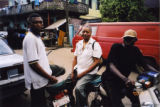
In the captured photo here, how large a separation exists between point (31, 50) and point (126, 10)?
13.1 metres

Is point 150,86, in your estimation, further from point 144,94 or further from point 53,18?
point 53,18

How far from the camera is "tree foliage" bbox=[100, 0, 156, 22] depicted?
13.2m

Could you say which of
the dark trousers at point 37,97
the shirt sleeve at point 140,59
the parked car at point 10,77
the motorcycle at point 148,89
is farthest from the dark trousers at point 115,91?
the parked car at point 10,77

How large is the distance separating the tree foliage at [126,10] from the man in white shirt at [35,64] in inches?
499

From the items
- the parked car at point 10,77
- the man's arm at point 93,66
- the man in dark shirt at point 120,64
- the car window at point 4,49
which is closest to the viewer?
the man in dark shirt at point 120,64

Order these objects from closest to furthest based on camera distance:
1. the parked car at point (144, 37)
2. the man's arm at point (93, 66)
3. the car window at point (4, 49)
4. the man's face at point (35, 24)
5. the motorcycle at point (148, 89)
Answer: the motorcycle at point (148, 89), the man's face at point (35, 24), the man's arm at point (93, 66), the car window at point (4, 49), the parked car at point (144, 37)

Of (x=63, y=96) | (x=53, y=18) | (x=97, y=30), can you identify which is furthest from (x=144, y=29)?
(x=53, y=18)

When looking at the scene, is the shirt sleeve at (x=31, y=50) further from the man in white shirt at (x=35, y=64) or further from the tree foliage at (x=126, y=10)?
the tree foliage at (x=126, y=10)

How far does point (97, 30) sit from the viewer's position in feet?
21.1

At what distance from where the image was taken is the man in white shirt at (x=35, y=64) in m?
1.87

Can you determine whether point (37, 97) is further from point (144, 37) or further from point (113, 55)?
point (144, 37)

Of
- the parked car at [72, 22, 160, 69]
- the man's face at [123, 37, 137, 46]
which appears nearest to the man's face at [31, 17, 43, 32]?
the man's face at [123, 37, 137, 46]

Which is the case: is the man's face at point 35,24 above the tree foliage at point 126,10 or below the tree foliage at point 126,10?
below

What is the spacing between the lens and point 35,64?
1.90 m
